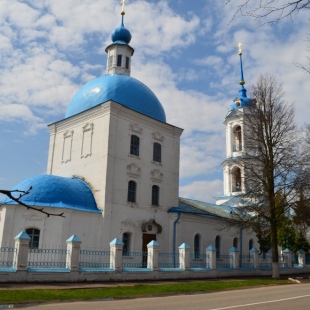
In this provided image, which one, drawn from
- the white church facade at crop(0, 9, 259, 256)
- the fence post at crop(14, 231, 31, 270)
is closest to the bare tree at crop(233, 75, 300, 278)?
the white church facade at crop(0, 9, 259, 256)

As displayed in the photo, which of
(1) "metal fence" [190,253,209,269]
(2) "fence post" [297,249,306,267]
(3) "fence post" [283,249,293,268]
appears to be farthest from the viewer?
(2) "fence post" [297,249,306,267]

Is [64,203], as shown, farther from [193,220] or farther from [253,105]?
[253,105]

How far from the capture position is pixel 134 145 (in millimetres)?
23125

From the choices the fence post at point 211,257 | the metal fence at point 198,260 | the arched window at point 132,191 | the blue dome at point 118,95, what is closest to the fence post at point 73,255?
the arched window at point 132,191

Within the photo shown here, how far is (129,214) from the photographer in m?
21.5

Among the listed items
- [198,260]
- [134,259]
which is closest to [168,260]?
[134,259]

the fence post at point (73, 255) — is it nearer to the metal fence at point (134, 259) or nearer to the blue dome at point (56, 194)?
the blue dome at point (56, 194)

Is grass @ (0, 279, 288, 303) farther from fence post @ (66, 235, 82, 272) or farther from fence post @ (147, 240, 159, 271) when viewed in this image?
fence post @ (147, 240, 159, 271)

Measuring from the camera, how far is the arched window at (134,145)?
23.0 m

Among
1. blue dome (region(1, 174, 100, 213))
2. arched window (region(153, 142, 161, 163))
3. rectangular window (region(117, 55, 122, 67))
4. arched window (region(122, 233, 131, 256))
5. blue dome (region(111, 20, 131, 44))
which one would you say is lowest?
arched window (region(122, 233, 131, 256))

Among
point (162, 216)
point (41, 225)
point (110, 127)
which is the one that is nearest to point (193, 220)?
point (162, 216)

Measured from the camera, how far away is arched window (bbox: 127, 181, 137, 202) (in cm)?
2209

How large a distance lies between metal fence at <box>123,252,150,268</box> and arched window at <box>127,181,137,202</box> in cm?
326

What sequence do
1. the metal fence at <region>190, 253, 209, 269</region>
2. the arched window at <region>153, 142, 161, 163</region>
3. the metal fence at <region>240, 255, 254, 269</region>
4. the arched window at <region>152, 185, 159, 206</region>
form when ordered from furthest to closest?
1. the metal fence at <region>240, 255, 254, 269</region>
2. the arched window at <region>153, 142, 161, 163</region>
3. the arched window at <region>152, 185, 159, 206</region>
4. the metal fence at <region>190, 253, 209, 269</region>
